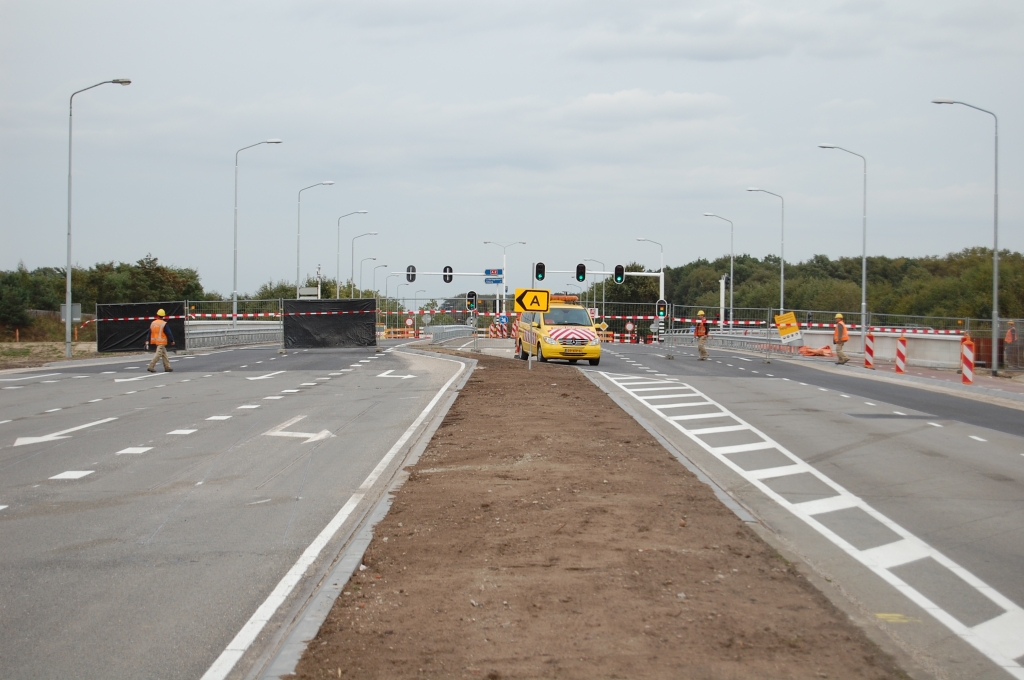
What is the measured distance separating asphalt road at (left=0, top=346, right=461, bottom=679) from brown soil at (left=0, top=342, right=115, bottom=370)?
12.2 meters

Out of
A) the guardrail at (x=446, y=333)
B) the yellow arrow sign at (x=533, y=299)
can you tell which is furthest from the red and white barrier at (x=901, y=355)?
the guardrail at (x=446, y=333)

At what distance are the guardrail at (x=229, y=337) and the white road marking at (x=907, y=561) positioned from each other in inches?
1258

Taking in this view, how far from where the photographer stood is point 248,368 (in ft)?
99.2

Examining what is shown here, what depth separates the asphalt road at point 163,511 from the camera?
18.7 feet

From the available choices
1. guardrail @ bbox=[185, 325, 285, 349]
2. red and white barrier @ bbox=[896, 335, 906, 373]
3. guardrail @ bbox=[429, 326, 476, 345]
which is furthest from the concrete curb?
guardrail @ bbox=[429, 326, 476, 345]

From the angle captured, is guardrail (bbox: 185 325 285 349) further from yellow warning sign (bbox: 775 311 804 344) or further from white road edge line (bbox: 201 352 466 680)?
white road edge line (bbox: 201 352 466 680)

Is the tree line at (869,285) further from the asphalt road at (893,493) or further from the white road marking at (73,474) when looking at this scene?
the white road marking at (73,474)

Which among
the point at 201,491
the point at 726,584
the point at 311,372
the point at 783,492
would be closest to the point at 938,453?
the point at 783,492

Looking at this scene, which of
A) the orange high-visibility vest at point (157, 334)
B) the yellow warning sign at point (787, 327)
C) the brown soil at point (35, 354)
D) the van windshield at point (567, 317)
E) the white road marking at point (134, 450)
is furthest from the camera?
the yellow warning sign at point (787, 327)

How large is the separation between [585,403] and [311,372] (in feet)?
37.7

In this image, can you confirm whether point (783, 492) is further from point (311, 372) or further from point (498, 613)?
point (311, 372)

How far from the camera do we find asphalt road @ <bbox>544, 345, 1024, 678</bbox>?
20.4 feet

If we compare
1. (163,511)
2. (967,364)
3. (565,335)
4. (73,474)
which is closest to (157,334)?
(565,335)

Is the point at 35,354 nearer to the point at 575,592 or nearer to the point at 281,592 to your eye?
the point at 281,592
